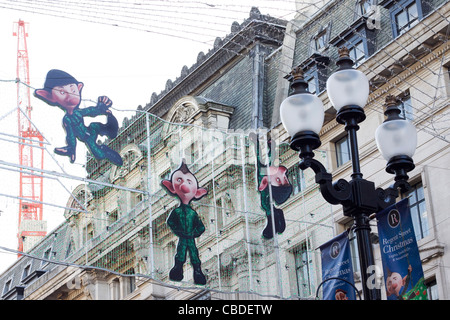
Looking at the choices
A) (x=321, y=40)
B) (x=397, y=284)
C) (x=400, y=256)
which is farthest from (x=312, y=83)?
(x=397, y=284)

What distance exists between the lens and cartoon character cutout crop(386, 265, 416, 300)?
1791 cm

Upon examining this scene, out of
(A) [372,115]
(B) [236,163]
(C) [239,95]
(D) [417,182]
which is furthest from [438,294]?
(C) [239,95]

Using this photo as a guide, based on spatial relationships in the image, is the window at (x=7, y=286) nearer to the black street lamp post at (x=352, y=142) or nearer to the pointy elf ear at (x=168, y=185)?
the pointy elf ear at (x=168, y=185)

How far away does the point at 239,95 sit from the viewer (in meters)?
42.6

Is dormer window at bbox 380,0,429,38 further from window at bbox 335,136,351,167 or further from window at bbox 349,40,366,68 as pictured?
window at bbox 335,136,351,167

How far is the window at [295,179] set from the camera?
36.9 m

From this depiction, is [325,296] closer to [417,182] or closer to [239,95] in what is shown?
[417,182]

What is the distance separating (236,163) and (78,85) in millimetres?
7236

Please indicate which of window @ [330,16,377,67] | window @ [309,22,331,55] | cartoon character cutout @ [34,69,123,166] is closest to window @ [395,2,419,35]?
window @ [330,16,377,67]

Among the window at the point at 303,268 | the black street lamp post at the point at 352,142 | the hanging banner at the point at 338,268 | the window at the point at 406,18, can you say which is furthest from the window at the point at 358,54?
the black street lamp post at the point at 352,142

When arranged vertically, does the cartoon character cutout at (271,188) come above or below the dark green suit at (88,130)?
below

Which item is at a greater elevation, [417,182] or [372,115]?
[372,115]

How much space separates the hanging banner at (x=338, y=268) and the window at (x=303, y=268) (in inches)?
616

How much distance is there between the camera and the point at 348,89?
54.7ft
